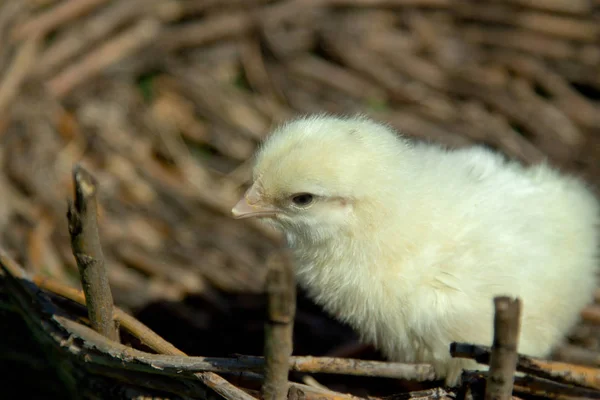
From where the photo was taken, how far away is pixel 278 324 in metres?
1.32

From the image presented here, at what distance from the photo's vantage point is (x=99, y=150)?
3.17 meters

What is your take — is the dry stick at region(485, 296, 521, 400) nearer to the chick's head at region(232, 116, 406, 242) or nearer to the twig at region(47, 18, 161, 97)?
the chick's head at region(232, 116, 406, 242)

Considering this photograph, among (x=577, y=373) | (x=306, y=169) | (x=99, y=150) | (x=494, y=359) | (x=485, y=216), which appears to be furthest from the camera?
(x=99, y=150)

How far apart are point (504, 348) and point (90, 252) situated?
0.86 m

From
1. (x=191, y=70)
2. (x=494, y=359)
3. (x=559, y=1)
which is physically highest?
(x=559, y=1)

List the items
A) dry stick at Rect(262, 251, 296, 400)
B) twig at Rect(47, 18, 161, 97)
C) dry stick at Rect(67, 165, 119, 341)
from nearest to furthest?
1. dry stick at Rect(262, 251, 296, 400)
2. dry stick at Rect(67, 165, 119, 341)
3. twig at Rect(47, 18, 161, 97)

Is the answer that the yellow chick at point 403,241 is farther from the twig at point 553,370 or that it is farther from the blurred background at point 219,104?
the blurred background at point 219,104

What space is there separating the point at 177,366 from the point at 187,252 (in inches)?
54.7

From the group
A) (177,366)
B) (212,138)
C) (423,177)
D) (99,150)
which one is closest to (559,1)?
(212,138)

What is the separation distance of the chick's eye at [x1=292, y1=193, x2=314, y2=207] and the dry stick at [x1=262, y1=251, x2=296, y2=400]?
51cm

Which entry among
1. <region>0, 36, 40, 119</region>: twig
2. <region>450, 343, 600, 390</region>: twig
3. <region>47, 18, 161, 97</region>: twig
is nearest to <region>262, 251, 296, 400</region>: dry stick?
<region>450, 343, 600, 390</region>: twig

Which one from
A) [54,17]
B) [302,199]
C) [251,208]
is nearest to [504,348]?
[302,199]

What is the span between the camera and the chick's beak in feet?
6.26

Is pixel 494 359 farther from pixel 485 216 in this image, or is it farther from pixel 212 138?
pixel 212 138
